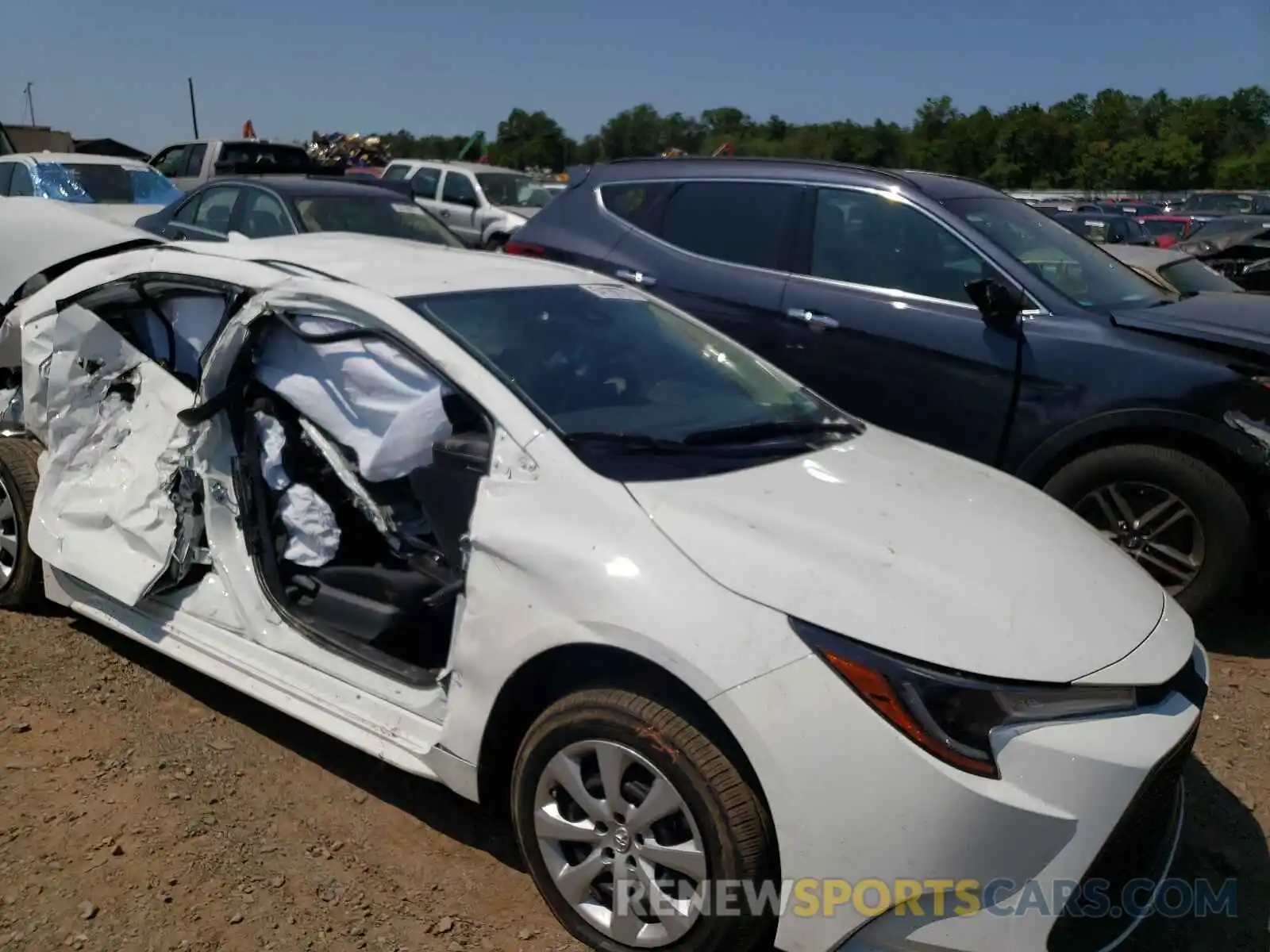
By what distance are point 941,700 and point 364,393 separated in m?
1.96

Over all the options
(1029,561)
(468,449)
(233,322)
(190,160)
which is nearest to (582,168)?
(233,322)

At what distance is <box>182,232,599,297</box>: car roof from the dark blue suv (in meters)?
1.73

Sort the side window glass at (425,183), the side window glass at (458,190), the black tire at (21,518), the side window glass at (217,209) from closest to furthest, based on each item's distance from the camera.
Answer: the black tire at (21,518), the side window glass at (217,209), the side window glass at (458,190), the side window glass at (425,183)

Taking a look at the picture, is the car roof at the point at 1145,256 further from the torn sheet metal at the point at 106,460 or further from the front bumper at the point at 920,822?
the torn sheet metal at the point at 106,460

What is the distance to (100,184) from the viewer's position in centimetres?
1138

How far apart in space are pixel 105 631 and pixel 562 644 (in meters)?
2.68

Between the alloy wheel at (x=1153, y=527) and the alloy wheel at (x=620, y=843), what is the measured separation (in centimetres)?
283

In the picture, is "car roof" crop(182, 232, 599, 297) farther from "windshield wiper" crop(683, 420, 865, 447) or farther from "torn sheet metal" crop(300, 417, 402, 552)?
"windshield wiper" crop(683, 420, 865, 447)

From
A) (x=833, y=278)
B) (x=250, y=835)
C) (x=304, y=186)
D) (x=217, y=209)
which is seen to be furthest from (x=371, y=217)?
(x=250, y=835)

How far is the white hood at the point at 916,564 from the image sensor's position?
2246 mm

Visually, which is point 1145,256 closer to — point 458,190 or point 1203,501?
point 1203,501

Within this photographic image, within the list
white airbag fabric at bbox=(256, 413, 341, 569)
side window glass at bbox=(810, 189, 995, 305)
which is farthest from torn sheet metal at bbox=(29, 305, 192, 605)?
side window glass at bbox=(810, 189, 995, 305)

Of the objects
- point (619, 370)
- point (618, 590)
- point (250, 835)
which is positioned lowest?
point (250, 835)

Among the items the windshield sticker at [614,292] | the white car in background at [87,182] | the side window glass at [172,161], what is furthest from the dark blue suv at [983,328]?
the side window glass at [172,161]
